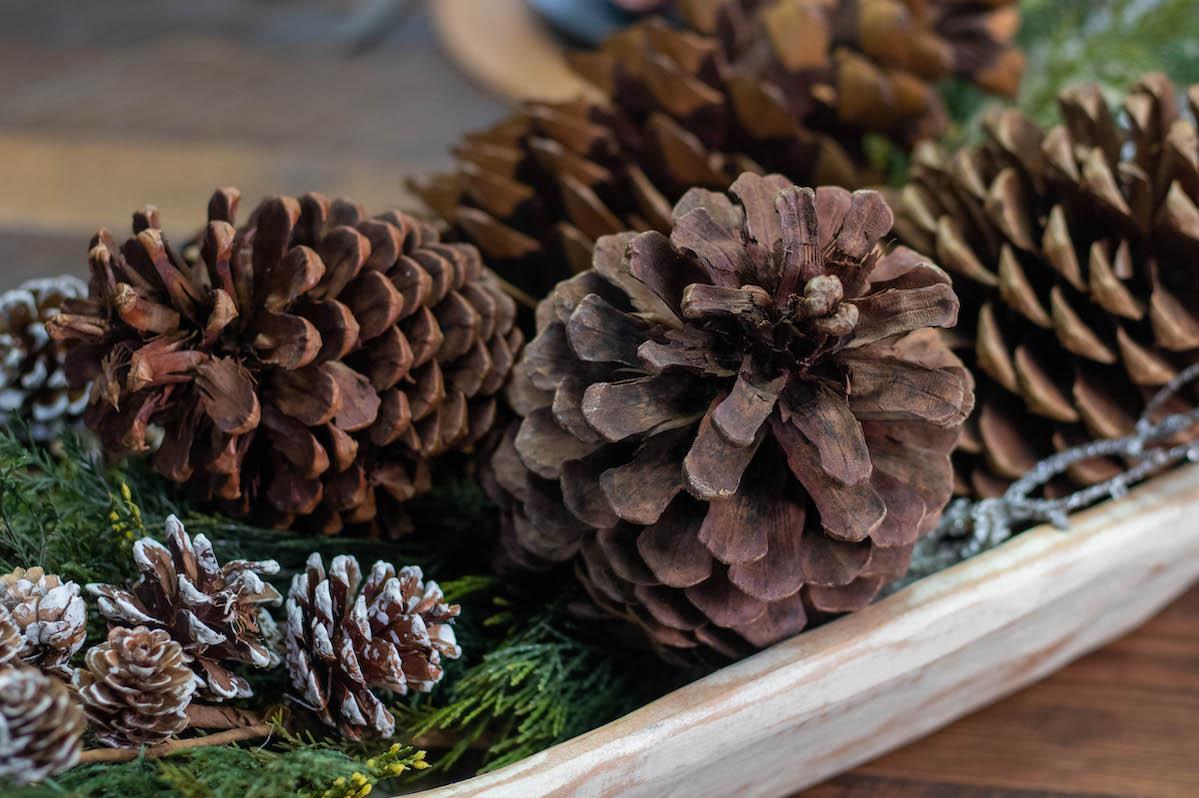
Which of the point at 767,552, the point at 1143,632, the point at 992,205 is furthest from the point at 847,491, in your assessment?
the point at 1143,632

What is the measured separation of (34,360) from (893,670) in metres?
0.38

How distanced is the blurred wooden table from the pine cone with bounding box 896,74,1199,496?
0.41 feet

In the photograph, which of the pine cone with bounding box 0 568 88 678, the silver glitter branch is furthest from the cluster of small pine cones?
the silver glitter branch

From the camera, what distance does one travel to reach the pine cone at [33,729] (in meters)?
0.28

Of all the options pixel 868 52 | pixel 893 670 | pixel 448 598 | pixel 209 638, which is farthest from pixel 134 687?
pixel 868 52

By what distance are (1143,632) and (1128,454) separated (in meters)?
0.13

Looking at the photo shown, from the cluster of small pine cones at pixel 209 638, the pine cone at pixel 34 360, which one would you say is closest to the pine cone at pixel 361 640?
the cluster of small pine cones at pixel 209 638

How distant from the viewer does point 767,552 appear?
361 millimetres

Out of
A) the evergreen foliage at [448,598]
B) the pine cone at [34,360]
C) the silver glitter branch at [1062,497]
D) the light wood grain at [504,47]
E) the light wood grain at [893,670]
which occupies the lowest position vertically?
the light wood grain at [893,670]

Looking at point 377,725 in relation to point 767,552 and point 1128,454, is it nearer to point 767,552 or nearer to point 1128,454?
point 767,552

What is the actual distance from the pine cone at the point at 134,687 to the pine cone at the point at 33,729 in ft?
0.11

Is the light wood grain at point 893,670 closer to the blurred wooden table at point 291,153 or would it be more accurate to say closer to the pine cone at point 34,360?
the blurred wooden table at point 291,153

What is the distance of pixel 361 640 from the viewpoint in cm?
36

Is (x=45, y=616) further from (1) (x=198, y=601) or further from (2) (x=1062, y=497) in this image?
(2) (x=1062, y=497)
